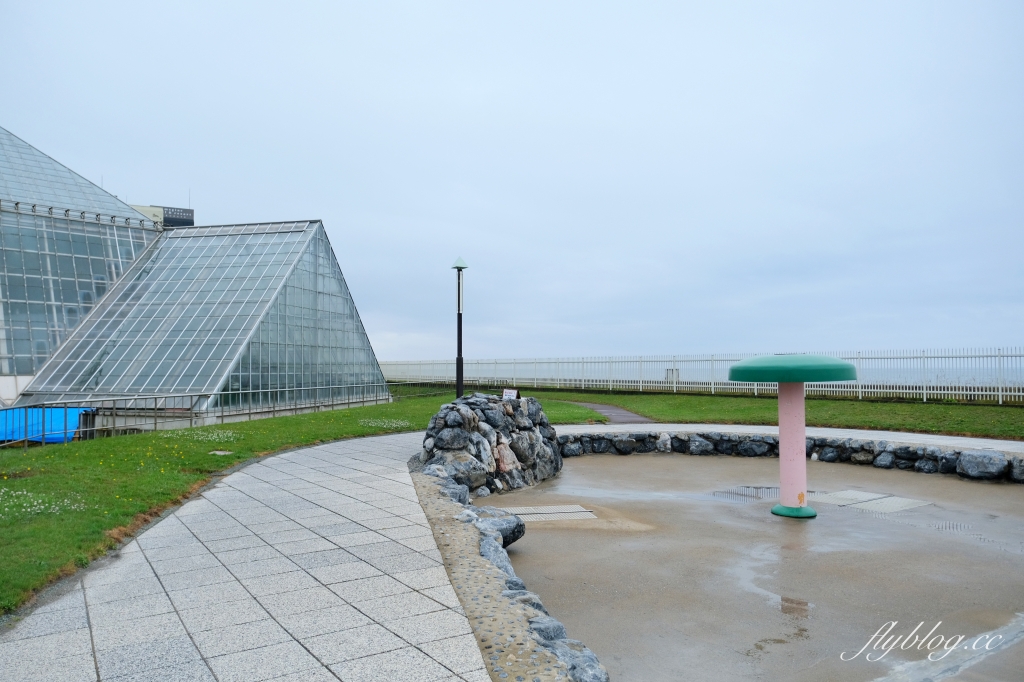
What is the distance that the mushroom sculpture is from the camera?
962 cm

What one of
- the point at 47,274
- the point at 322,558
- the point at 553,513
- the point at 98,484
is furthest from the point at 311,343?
the point at 322,558

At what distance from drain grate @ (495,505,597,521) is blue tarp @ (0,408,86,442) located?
14243 millimetres

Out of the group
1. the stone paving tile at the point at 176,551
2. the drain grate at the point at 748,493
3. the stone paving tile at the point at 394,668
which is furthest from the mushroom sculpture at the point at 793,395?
the stone paving tile at the point at 176,551

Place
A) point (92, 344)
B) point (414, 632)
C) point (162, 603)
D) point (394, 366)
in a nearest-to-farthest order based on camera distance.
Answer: point (414, 632) → point (162, 603) → point (92, 344) → point (394, 366)

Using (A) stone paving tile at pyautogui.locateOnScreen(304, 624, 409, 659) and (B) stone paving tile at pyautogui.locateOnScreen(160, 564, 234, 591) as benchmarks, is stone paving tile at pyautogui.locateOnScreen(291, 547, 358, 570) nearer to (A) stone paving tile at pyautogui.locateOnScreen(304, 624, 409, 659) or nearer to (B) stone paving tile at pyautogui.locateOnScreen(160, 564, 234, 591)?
(B) stone paving tile at pyautogui.locateOnScreen(160, 564, 234, 591)

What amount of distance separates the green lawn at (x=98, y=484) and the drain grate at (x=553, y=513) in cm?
476

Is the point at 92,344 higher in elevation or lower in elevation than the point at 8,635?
higher

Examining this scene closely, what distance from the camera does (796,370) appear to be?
9.68 m

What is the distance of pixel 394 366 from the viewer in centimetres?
4941

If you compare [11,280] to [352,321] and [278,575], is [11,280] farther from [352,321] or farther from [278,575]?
[278,575]

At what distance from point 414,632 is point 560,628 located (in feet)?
3.27

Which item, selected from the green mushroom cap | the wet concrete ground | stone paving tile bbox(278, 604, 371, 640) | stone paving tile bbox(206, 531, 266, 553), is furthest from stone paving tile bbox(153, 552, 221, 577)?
the green mushroom cap

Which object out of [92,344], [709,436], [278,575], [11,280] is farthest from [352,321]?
[278,575]

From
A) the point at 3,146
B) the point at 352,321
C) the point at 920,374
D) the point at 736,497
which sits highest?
the point at 3,146
